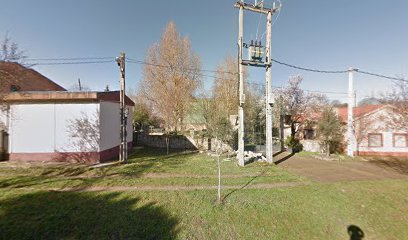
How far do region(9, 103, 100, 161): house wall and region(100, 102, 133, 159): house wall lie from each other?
1.34 metres

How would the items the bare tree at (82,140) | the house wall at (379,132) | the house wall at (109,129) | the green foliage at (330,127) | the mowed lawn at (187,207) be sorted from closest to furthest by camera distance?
the mowed lawn at (187,207) < the bare tree at (82,140) < the house wall at (109,129) < the green foliage at (330,127) < the house wall at (379,132)

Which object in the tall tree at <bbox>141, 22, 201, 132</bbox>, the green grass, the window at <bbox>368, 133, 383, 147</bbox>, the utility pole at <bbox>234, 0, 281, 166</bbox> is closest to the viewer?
the green grass

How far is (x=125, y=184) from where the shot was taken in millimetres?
8812

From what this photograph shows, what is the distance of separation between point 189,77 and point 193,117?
5294mm

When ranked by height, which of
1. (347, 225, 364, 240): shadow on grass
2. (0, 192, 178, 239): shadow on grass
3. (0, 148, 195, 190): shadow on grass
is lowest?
(347, 225, 364, 240): shadow on grass

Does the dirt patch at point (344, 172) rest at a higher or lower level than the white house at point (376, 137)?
lower

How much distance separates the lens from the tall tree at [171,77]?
24469 mm

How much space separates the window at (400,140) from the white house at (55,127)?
25438mm

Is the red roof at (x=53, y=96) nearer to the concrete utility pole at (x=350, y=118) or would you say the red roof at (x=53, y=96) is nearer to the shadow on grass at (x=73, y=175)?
the shadow on grass at (x=73, y=175)

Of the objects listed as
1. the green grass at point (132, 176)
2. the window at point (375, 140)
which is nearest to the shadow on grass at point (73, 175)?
the green grass at point (132, 176)

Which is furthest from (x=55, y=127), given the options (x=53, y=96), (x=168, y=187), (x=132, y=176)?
(x=168, y=187)

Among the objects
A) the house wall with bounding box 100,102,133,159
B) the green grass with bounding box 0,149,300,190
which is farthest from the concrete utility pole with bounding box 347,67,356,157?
the house wall with bounding box 100,102,133,159

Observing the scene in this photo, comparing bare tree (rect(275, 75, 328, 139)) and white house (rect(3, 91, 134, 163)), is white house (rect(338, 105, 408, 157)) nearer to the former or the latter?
bare tree (rect(275, 75, 328, 139))

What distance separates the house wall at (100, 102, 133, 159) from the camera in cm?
1352
